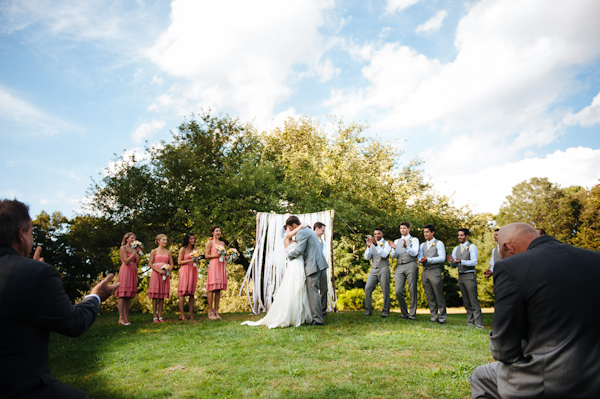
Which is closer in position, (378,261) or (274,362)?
(274,362)

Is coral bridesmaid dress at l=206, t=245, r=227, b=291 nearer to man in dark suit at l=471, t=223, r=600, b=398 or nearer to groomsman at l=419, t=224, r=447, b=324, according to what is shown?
groomsman at l=419, t=224, r=447, b=324

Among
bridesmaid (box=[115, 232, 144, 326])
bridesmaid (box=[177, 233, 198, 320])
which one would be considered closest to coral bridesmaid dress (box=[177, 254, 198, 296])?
bridesmaid (box=[177, 233, 198, 320])

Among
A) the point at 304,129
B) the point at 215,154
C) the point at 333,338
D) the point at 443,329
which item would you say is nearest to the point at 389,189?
the point at 304,129

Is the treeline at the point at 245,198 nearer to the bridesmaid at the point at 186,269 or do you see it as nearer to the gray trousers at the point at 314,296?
the bridesmaid at the point at 186,269

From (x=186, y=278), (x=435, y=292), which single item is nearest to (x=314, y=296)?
(x=435, y=292)

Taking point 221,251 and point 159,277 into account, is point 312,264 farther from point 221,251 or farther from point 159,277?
point 159,277

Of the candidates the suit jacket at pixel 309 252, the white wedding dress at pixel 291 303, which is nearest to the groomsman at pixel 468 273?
the suit jacket at pixel 309 252

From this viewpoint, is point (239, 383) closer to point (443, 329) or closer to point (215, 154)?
point (443, 329)

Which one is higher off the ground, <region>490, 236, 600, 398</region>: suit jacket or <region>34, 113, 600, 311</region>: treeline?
<region>34, 113, 600, 311</region>: treeline

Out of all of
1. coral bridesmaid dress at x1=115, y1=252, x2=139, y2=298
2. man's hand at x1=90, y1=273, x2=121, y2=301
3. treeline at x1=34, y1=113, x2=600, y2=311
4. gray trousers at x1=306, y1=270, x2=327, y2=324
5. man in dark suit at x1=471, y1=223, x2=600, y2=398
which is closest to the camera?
man in dark suit at x1=471, y1=223, x2=600, y2=398

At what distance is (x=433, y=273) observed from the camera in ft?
28.3

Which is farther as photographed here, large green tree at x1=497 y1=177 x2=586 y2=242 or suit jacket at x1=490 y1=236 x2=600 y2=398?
large green tree at x1=497 y1=177 x2=586 y2=242

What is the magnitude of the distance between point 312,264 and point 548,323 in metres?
5.91

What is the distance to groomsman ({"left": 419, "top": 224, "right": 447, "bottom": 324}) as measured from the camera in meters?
8.51
